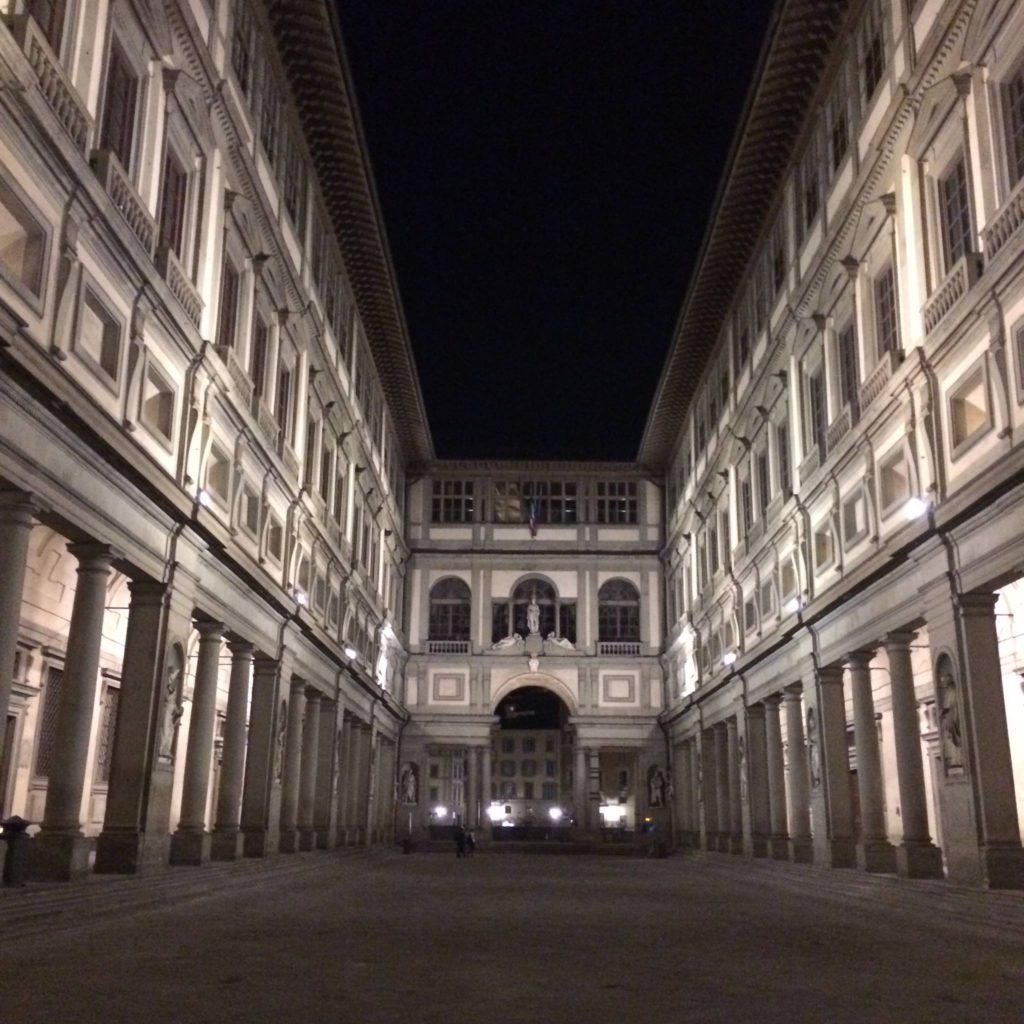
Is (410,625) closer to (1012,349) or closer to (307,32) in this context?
(307,32)

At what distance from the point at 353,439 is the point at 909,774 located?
25083 millimetres

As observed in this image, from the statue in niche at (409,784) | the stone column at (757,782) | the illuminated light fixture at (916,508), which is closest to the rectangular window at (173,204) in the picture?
the illuminated light fixture at (916,508)

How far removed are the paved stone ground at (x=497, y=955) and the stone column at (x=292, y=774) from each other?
937cm

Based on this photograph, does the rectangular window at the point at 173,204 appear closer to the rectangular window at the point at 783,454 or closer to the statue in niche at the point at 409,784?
the rectangular window at the point at 783,454

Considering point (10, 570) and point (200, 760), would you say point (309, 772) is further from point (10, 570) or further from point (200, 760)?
point (10, 570)

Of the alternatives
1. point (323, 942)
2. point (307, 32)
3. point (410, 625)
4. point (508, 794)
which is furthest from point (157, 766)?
point (508, 794)

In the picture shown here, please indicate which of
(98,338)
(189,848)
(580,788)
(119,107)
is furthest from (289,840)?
(580,788)

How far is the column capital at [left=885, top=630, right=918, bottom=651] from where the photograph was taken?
25.2 metres

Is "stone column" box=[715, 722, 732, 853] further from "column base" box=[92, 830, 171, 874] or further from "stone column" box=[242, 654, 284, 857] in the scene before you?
"column base" box=[92, 830, 171, 874]

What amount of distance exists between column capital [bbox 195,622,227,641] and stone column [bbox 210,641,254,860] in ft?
7.69

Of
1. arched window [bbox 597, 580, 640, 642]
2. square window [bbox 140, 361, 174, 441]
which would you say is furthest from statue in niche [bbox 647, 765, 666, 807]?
square window [bbox 140, 361, 174, 441]

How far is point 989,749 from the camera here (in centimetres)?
2034

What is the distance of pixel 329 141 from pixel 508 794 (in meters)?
89.8

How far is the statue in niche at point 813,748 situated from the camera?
102ft
